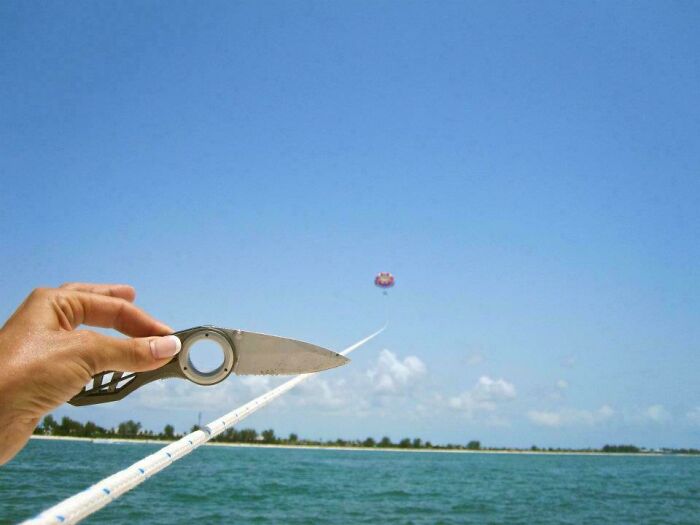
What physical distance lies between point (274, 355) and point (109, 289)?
504mm

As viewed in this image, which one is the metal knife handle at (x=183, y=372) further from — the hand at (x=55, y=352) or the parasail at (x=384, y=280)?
the parasail at (x=384, y=280)

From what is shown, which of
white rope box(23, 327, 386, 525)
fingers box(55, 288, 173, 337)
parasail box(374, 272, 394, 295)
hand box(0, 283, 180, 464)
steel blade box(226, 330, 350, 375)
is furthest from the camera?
parasail box(374, 272, 394, 295)

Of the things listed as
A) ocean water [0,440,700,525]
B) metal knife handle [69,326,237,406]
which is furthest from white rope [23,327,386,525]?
ocean water [0,440,700,525]

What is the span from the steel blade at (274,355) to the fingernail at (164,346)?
14 cm

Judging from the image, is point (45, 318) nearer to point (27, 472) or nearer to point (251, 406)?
point (251, 406)

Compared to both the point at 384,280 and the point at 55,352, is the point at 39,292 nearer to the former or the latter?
the point at 55,352

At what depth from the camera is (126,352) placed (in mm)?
1686

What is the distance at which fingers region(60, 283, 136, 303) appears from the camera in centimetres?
188

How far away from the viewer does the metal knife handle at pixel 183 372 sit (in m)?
1.80

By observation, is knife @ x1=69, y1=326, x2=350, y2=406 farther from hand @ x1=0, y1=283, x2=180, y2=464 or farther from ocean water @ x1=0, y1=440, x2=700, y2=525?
ocean water @ x1=0, y1=440, x2=700, y2=525

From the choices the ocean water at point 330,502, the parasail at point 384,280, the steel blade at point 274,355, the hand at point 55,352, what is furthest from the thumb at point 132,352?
the parasail at point 384,280

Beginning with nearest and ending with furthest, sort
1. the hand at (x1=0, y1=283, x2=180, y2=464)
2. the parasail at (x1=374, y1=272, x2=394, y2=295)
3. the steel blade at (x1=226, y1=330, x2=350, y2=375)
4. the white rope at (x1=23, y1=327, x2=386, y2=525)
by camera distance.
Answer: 1. the white rope at (x1=23, y1=327, x2=386, y2=525)
2. the hand at (x1=0, y1=283, x2=180, y2=464)
3. the steel blade at (x1=226, y1=330, x2=350, y2=375)
4. the parasail at (x1=374, y1=272, x2=394, y2=295)

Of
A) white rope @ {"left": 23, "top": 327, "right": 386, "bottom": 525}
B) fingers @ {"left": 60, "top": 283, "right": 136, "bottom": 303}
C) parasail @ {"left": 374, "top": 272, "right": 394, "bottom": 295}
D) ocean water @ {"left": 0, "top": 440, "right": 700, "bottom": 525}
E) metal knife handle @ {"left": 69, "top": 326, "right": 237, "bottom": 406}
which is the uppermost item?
parasail @ {"left": 374, "top": 272, "right": 394, "bottom": 295}

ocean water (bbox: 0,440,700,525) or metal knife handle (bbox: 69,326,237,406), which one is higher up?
metal knife handle (bbox: 69,326,237,406)
